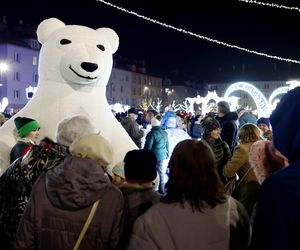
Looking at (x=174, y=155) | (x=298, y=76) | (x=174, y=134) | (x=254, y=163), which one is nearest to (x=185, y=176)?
(x=174, y=155)

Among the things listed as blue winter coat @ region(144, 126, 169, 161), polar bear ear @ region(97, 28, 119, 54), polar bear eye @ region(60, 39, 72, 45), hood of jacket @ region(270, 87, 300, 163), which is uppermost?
polar bear ear @ region(97, 28, 119, 54)

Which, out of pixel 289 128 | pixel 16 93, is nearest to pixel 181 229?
pixel 289 128

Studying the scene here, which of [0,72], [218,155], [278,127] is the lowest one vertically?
[218,155]

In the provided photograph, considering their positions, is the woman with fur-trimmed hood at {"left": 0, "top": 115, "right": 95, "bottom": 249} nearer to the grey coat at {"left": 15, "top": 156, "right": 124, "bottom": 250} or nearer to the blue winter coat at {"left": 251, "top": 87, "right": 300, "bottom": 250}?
the grey coat at {"left": 15, "top": 156, "right": 124, "bottom": 250}

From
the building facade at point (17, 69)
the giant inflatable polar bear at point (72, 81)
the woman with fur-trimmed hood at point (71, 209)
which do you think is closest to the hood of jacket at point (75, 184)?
the woman with fur-trimmed hood at point (71, 209)

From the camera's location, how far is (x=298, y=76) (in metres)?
72.4

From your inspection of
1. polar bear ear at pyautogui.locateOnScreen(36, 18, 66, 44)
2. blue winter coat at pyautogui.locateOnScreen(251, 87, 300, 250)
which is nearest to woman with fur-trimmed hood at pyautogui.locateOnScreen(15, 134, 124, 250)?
blue winter coat at pyautogui.locateOnScreen(251, 87, 300, 250)

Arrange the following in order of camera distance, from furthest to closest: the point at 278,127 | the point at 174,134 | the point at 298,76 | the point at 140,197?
the point at 298,76 < the point at 174,134 < the point at 140,197 < the point at 278,127

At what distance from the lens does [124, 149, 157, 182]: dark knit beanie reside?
345cm

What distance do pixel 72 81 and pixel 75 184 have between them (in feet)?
15.4

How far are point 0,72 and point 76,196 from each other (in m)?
50.4

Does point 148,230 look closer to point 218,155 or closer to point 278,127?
point 278,127

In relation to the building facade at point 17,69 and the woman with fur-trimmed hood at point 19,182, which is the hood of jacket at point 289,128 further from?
the building facade at point 17,69

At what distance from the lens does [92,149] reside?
3.34 meters
